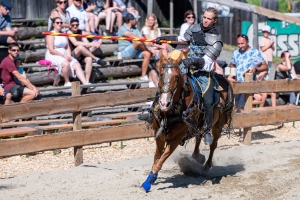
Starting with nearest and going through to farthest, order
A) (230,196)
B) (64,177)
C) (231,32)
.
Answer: (230,196)
(64,177)
(231,32)

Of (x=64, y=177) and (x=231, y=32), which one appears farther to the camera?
(x=231, y=32)

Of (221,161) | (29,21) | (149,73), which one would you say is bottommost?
(221,161)

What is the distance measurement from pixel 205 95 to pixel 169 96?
1.05 meters

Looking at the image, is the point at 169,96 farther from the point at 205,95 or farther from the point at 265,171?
the point at 265,171

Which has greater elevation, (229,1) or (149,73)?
(229,1)

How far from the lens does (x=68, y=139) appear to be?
29.7 ft

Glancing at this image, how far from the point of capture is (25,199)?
751cm

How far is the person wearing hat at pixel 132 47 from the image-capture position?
13.6 meters

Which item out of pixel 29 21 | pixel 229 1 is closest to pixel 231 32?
pixel 229 1

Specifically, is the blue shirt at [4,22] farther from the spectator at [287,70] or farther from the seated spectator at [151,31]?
the spectator at [287,70]

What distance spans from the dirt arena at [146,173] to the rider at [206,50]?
0.79 meters

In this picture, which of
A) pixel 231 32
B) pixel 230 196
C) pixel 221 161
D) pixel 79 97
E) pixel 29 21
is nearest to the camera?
pixel 230 196

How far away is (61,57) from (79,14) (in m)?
1.67

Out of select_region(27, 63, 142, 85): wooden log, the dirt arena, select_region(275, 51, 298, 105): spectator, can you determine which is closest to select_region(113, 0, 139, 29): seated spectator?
select_region(27, 63, 142, 85): wooden log
